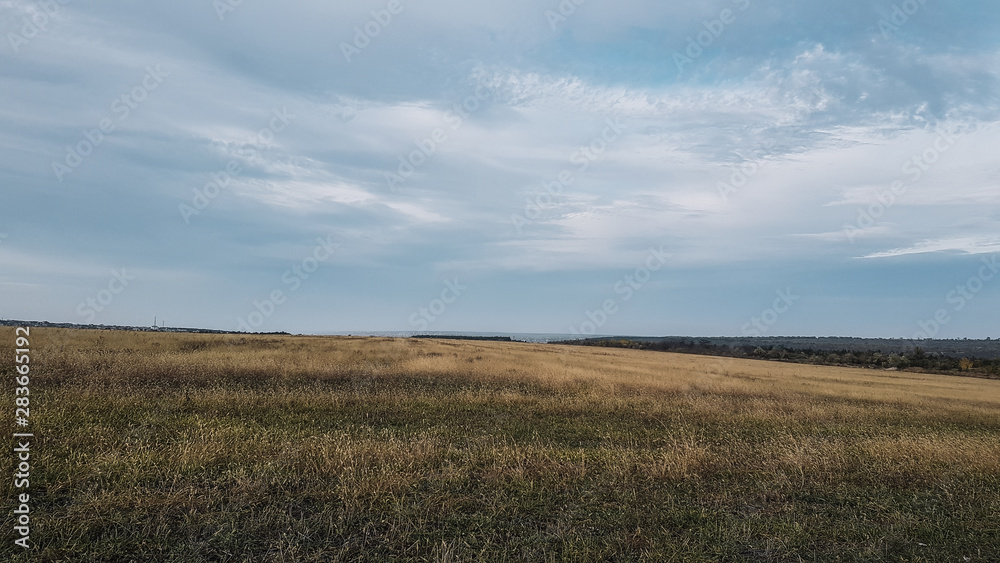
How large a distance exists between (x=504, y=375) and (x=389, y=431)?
12794mm

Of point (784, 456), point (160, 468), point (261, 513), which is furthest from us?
point (784, 456)

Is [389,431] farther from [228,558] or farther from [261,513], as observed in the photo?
[228,558]

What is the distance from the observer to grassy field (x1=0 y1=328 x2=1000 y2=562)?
630cm

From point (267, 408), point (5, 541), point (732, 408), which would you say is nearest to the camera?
point (5, 541)

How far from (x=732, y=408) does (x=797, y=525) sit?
1322cm

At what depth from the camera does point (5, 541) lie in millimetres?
5691

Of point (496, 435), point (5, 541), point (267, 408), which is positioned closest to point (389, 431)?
point (496, 435)

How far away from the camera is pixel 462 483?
8.46 meters

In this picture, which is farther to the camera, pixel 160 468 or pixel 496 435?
pixel 496 435

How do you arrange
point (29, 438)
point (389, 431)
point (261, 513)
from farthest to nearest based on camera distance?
point (389, 431), point (29, 438), point (261, 513)

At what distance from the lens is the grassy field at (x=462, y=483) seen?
20.7 feet

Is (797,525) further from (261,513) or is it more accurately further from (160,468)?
(160,468)

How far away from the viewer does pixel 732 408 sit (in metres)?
19.7

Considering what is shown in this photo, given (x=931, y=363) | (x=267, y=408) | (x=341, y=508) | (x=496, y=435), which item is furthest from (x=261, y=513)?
(x=931, y=363)
